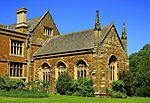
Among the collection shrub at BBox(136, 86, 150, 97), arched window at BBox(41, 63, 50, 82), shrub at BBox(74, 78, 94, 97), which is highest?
arched window at BBox(41, 63, 50, 82)

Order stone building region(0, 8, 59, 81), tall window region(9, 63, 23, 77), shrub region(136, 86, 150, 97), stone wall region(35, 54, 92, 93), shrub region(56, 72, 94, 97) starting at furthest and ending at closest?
shrub region(136, 86, 150, 97)
tall window region(9, 63, 23, 77)
stone building region(0, 8, 59, 81)
stone wall region(35, 54, 92, 93)
shrub region(56, 72, 94, 97)

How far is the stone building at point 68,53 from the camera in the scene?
1449 inches

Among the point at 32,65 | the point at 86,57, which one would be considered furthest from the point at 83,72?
the point at 32,65

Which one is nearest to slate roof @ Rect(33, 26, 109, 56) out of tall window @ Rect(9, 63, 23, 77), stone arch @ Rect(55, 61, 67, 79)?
stone arch @ Rect(55, 61, 67, 79)

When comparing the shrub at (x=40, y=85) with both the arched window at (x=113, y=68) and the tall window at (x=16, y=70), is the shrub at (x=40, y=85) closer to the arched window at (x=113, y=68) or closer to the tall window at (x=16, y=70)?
the tall window at (x=16, y=70)

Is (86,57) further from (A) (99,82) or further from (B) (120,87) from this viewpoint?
(B) (120,87)

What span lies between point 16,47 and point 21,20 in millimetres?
5093

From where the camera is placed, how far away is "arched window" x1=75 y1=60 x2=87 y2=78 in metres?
38.1

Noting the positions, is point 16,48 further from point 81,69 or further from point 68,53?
point 81,69

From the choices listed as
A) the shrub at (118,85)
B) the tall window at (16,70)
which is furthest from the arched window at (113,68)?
the tall window at (16,70)

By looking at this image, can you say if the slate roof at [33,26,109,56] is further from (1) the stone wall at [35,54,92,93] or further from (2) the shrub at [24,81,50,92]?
(2) the shrub at [24,81,50,92]

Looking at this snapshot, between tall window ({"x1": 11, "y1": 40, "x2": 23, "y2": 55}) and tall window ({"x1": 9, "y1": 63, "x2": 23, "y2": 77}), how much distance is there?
1.78 metres

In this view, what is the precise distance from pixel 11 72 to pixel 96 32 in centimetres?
1381

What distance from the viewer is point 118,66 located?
40094 mm
